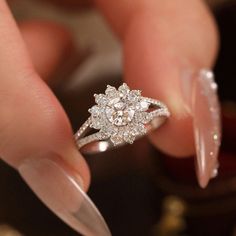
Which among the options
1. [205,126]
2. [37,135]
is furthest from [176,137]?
[37,135]

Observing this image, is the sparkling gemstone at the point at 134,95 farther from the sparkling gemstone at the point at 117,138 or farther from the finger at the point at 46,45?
the finger at the point at 46,45

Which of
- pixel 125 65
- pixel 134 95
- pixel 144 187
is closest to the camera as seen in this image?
pixel 134 95

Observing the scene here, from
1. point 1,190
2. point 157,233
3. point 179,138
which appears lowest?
point 157,233

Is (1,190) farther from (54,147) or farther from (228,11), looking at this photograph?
(228,11)

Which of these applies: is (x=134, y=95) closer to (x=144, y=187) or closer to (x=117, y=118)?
(x=117, y=118)

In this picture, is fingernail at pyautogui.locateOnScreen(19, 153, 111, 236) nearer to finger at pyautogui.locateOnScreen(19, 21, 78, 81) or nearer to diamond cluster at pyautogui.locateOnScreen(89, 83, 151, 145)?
diamond cluster at pyautogui.locateOnScreen(89, 83, 151, 145)

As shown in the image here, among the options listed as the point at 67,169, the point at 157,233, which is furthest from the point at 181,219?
the point at 67,169

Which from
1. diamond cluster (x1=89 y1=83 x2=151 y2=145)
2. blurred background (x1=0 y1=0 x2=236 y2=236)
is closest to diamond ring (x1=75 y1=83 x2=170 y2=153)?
diamond cluster (x1=89 y1=83 x2=151 y2=145)

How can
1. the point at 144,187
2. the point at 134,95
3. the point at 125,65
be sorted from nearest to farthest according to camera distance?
1. the point at 134,95
2. the point at 125,65
3. the point at 144,187
